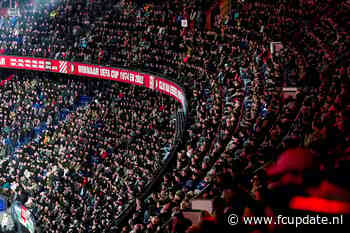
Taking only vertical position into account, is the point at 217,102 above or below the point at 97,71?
above

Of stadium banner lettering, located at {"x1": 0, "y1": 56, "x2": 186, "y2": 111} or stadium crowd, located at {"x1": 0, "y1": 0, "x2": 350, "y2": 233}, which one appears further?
stadium banner lettering, located at {"x1": 0, "y1": 56, "x2": 186, "y2": 111}

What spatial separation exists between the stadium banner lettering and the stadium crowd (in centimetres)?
54

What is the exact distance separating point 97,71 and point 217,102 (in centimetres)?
1696

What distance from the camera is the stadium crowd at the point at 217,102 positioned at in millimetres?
6695

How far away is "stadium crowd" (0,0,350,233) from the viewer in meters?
6.70

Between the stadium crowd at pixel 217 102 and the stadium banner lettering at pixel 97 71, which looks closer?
the stadium crowd at pixel 217 102

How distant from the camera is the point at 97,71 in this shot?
3344 centimetres

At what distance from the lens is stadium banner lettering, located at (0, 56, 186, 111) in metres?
26.7

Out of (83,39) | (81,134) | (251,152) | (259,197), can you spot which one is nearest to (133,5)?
(83,39)

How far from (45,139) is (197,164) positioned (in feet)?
62.9

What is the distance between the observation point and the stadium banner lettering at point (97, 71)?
26.7 meters

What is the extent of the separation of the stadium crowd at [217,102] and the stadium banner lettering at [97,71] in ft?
1.78

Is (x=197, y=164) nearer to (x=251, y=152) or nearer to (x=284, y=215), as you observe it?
(x=251, y=152)

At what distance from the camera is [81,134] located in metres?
29.3
